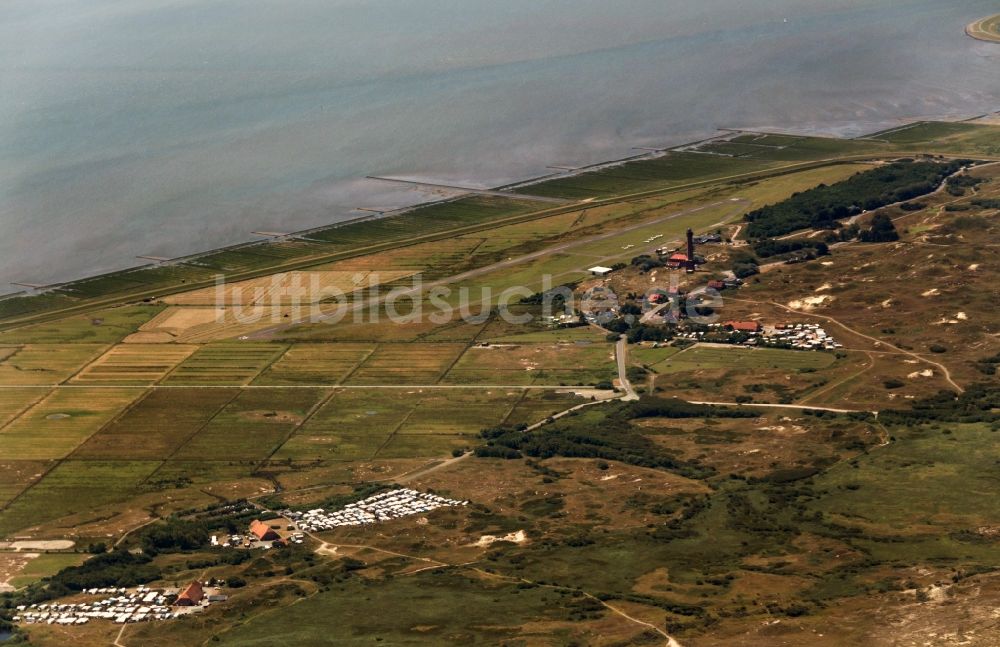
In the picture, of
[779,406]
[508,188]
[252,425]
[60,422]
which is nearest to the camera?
[779,406]

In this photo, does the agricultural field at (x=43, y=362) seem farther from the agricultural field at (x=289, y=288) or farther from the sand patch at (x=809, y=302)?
the sand patch at (x=809, y=302)

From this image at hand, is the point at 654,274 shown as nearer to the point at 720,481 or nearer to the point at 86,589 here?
the point at 720,481

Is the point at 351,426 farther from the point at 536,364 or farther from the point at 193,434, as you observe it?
the point at 536,364

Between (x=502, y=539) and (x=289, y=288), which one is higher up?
A: (x=289, y=288)

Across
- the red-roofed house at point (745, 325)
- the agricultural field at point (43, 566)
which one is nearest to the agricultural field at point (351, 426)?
the agricultural field at point (43, 566)

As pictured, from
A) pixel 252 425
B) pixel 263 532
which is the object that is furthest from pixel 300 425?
pixel 263 532

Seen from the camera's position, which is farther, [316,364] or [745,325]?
[745,325]

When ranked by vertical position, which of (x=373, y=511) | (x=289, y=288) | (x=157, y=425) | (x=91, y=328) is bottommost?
(x=373, y=511)
